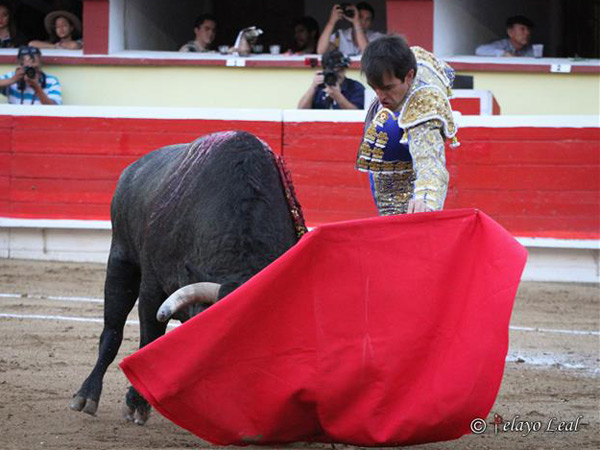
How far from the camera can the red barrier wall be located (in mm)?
7129

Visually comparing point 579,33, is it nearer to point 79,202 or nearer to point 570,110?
point 570,110

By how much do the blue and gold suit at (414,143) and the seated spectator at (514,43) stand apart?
5245 mm

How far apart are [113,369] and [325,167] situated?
9.71 feet

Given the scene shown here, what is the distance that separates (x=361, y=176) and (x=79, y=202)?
6.05 ft

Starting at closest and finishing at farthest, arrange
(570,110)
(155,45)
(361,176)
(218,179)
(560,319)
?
(218,179)
(560,319)
(361,176)
(570,110)
(155,45)

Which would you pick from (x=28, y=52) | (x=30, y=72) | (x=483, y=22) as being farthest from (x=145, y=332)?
(x=483, y=22)

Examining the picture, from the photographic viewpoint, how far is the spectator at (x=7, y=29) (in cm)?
885

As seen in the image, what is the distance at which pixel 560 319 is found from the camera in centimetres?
603

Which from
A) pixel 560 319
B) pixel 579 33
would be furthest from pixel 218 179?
pixel 579 33

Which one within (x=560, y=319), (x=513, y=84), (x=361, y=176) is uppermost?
(x=513, y=84)

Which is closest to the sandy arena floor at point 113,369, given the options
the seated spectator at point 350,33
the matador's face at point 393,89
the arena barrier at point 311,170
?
the arena barrier at point 311,170

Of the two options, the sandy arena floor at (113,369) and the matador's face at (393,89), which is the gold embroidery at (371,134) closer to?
the matador's face at (393,89)

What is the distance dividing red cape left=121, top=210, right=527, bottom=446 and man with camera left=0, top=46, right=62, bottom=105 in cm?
542

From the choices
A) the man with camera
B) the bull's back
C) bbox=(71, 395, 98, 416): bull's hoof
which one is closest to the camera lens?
the man with camera
